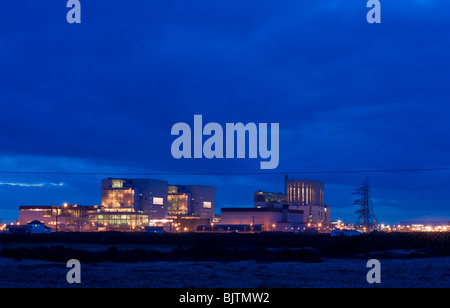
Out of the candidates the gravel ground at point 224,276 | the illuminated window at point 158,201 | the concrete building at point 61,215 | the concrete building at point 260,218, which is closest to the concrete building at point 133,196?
the illuminated window at point 158,201

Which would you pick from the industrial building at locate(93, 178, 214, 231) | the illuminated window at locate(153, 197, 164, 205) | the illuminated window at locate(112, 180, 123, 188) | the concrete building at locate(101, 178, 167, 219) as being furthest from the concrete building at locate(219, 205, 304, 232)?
the illuminated window at locate(112, 180, 123, 188)

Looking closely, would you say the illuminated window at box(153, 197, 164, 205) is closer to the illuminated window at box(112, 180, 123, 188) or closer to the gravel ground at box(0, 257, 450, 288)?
the illuminated window at box(112, 180, 123, 188)

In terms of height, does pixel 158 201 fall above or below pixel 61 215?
above

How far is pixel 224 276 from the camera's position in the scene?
1054 inches

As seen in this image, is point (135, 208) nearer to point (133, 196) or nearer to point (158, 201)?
point (133, 196)

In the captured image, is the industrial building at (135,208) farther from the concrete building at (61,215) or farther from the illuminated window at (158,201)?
the concrete building at (61,215)

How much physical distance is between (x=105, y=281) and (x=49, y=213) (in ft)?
581

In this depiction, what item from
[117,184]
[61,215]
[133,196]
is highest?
[117,184]

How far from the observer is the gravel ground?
22859 millimetres

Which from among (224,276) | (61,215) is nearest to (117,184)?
(61,215)

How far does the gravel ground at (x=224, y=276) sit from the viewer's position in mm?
22859

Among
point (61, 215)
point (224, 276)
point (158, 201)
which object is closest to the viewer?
point (224, 276)
